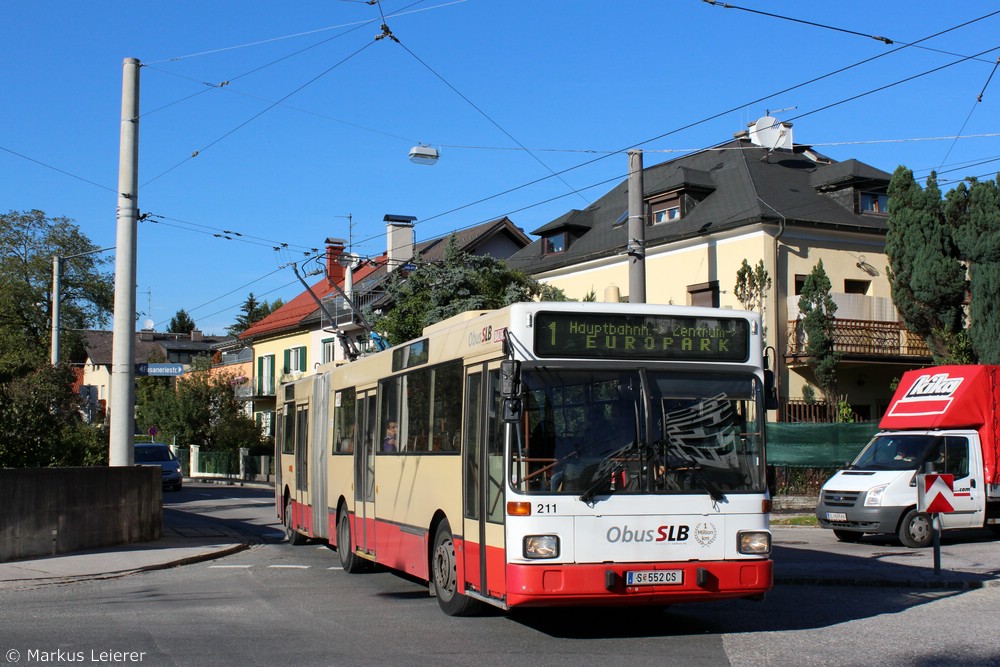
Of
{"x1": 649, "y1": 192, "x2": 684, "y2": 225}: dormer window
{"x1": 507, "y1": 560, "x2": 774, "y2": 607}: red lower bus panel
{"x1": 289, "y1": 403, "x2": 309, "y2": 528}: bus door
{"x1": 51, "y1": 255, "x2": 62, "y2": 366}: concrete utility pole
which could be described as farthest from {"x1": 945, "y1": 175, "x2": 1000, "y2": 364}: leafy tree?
{"x1": 51, "y1": 255, "x2": 62, "y2": 366}: concrete utility pole

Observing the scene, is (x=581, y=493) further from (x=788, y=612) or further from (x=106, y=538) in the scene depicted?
(x=106, y=538)

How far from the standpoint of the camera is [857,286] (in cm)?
3212

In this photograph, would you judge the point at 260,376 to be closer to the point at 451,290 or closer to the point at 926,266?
the point at 451,290

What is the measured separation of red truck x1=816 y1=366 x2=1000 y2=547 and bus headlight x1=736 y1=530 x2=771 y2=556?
31.3ft

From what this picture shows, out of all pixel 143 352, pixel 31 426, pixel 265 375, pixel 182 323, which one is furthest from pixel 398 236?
pixel 182 323

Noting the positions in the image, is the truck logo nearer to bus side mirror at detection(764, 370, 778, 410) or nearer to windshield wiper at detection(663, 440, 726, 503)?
bus side mirror at detection(764, 370, 778, 410)

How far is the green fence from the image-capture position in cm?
2662

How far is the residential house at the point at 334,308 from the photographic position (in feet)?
157

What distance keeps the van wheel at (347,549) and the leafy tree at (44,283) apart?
42395 millimetres

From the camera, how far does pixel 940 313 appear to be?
27031 millimetres

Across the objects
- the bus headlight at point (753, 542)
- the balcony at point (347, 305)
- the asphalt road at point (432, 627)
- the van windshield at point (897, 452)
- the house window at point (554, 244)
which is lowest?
the asphalt road at point (432, 627)

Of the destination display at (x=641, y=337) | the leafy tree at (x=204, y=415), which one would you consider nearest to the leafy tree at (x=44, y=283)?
the leafy tree at (x=204, y=415)

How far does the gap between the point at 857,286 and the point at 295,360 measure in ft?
115

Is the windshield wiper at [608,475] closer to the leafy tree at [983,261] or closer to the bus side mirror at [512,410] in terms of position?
the bus side mirror at [512,410]
